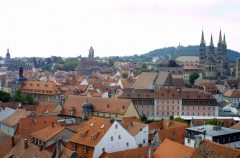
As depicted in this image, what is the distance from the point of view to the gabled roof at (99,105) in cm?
7900

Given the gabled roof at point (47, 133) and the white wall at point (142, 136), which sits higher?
the gabled roof at point (47, 133)

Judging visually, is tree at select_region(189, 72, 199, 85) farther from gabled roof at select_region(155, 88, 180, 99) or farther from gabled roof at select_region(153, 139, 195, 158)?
gabled roof at select_region(153, 139, 195, 158)

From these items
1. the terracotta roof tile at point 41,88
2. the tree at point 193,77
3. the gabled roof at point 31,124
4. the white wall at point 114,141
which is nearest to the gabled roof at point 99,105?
the gabled roof at point 31,124

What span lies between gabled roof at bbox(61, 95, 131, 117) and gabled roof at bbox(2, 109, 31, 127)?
39.0 ft

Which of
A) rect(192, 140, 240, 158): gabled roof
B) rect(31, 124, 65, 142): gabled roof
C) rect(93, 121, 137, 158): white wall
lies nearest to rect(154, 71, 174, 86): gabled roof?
rect(93, 121, 137, 158): white wall

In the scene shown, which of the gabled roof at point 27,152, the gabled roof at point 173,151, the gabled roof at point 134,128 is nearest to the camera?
the gabled roof at point 173,151

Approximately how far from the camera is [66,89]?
11994 centimetres

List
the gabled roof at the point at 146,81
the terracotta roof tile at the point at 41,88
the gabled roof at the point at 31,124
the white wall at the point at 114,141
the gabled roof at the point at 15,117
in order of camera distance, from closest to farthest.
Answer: the white wall at the point at 114,141 < the gabled roof at the point at 31,124 < the gabled roof at the point at 15,117 < the terracotta roof tile at the point at 41,88 < the gabled roof at the point at 146,81

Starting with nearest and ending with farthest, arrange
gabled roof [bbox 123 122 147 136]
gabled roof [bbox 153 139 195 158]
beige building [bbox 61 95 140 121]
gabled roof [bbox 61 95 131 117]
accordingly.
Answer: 1. gabled roof [bbox 153 139 195 158]
2. gabled roof [bbox 123 122 147 136]
3. beige building [bbox 61 95 140 121]
4. gabled roof [bbox 61 95 131 117]

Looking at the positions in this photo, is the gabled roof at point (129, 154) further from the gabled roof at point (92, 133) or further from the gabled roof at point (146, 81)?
the gabled roof at point (146, 81)

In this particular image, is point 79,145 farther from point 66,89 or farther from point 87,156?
point 66,89

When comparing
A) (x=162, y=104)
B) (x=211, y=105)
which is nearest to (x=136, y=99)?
(x=162, y=104)

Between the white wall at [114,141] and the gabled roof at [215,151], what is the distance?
13811mm

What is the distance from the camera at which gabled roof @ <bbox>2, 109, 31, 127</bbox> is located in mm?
68325
